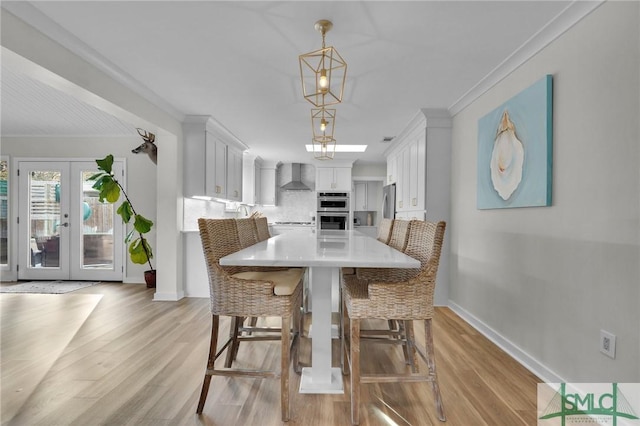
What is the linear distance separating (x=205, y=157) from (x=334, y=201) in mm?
3338

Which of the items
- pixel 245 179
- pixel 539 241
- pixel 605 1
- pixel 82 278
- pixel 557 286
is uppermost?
pixel 605 1

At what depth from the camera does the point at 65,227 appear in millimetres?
5215

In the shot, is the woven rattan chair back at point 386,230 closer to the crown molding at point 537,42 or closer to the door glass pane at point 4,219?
the crown molding at point 537,42

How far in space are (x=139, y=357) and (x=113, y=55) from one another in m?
2.33

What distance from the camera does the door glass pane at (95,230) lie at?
5266 mm

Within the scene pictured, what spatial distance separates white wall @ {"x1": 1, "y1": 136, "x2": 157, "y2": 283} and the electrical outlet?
540cm

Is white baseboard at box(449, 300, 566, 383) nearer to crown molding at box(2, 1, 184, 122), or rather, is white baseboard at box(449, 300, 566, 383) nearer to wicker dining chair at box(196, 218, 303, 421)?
wicker dining chair at box(196, 218, 303, 421)

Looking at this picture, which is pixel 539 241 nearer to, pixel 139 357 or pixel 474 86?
pixel 474 86

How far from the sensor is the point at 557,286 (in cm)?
207

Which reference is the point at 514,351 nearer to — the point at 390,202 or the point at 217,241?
the point at 217,241

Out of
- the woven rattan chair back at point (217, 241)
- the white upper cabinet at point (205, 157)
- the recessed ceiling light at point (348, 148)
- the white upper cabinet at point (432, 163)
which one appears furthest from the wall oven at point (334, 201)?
the woven rattan chair back at point (217, 241)

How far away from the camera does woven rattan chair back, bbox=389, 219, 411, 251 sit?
2306 millimetres

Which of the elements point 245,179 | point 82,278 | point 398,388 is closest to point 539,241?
point 398,388

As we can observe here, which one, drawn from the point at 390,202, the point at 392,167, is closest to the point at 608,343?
the point at 390,202
